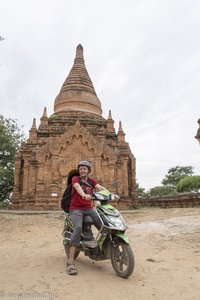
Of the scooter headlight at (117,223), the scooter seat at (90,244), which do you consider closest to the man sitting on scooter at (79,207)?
the scooter seat at (90,244)

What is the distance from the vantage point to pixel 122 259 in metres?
4.15

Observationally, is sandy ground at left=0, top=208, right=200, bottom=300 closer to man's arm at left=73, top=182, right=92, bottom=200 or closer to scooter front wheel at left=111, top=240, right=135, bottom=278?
scooter front wheel at left=111, top=240, right=135, bottom=278

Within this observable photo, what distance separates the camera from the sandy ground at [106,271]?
11.0ft

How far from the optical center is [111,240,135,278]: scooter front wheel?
3.91 metres

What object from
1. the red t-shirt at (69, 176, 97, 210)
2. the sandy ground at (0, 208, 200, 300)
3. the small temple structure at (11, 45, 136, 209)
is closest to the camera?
the sandy ground at (0, 208, 200, 300)

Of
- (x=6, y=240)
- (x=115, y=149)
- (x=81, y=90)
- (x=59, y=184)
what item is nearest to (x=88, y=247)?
(x=6, y=240)

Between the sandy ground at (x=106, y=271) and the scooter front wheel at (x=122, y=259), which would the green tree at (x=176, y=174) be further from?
the scooter front wheel at (x=122, y=259)

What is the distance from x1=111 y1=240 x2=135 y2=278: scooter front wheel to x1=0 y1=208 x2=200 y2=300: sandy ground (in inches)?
4.9

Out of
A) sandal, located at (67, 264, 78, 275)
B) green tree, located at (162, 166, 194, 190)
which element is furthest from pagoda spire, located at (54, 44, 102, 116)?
green tree, located at (162, 166, 194, 190)

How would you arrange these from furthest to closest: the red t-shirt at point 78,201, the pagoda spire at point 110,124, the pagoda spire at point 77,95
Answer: the pagoda spire at point 77,95 → the pagoda spire at point 110,124 → the red t-shirt at point 78,201

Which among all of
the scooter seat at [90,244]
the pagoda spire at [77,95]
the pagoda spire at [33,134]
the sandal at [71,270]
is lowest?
the sandal at [71,270]

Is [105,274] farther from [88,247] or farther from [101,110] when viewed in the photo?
[101,110]

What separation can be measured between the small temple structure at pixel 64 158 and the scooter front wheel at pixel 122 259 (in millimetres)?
13012

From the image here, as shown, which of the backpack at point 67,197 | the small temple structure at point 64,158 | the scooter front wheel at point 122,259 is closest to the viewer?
the scooter front wheel at point 122,259
